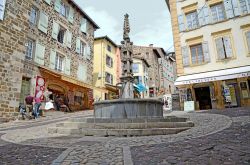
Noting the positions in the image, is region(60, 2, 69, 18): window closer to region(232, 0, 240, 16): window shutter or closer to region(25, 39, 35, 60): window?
region(25, 39, 35, 60): window

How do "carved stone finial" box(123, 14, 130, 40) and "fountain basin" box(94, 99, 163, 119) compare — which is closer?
"fountain basin" box(94, 99, 163, 119)

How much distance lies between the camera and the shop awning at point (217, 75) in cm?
1349

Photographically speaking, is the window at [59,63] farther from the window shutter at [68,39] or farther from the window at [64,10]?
the window at [64,10]

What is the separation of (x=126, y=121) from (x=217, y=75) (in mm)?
9937

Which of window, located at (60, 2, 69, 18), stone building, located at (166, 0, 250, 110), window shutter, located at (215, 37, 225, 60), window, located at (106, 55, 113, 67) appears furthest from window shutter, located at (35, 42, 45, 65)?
window shutter, located at (215, 37, 225, 60)

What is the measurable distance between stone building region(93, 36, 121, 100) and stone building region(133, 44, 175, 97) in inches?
401

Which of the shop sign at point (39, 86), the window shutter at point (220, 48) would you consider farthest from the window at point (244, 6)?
the shop sign at point (39, 86)

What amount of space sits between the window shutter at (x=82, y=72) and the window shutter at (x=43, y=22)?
5.69 m

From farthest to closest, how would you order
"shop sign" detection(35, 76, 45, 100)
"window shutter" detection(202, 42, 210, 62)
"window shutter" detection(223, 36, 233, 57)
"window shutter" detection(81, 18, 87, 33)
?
"window shutter" detection(81, 18, 87, 33) → "window shutter" detection(202, 42, 210, 62) → "window shutter" detection(223, 36, 233, 57) → "shop sign" detection(35, 76, 45, 100)

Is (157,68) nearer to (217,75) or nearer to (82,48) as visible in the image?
(82,48)

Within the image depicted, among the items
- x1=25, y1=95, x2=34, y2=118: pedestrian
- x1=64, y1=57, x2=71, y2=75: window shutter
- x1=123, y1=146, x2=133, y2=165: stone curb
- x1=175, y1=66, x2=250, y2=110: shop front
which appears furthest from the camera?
Answer: x1=64, y1=57, x2=71, y2=75: window shutter

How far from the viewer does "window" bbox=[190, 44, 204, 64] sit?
1634 cm

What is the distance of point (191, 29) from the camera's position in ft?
55.8

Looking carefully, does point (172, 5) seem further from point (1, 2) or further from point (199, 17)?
point (1, 2)
